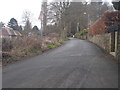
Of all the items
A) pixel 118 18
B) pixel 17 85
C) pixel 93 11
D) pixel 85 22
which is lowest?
pixel 17 85

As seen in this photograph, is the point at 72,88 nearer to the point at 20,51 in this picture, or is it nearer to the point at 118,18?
the point at 20,51

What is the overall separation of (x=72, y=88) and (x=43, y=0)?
27.6 meters

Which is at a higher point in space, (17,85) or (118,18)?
(118,18)

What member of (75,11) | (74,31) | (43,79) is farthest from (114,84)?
(74,31)

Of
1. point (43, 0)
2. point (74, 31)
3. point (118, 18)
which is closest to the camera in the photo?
point (118, 18)

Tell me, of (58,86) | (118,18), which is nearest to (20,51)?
(58,86)

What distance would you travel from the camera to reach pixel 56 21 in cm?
3186

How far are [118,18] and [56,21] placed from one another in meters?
18.0

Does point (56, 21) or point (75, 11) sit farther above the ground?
point (75, 11)

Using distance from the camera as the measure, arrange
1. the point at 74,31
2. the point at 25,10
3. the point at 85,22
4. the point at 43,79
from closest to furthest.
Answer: the point at 43,79 → the point at 25,10 → the point at 85,22 → the point at 74,31

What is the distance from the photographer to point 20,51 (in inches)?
451

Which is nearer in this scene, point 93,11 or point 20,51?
point 20,51

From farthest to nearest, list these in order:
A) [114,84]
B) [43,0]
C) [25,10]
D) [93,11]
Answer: [93,11] → [25,10] → [43,0] → [114,84]

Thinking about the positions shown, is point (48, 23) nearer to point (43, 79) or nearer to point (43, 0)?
point (43, 0)
